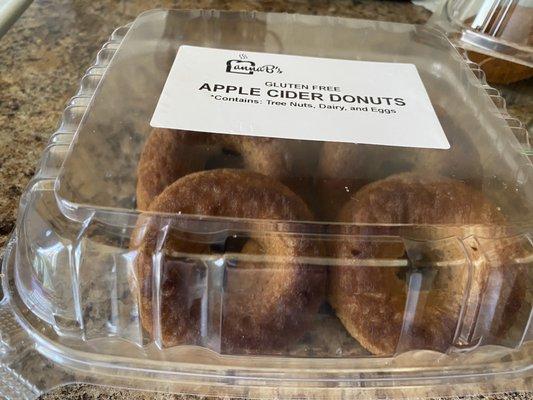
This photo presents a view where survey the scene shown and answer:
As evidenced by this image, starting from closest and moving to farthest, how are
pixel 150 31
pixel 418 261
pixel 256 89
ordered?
1. pixel 418 261
2. pixel 256 89
3. pixel 150 31

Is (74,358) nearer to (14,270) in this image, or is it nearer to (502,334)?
(14,270)

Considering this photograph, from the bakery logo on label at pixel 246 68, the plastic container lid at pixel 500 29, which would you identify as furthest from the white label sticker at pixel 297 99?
the plastic container lid at pixel 500 29

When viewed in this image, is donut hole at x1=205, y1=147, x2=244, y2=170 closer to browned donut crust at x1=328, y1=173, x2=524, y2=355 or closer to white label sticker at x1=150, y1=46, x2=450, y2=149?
white label sticker at x1=150, y1=46, x2=450, y2=149

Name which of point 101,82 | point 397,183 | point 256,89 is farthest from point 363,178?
point 101,82

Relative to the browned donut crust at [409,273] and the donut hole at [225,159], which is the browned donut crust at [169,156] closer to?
the donut hole at [225,159]

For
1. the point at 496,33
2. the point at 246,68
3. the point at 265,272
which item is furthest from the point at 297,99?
Answer: the point at 496,33

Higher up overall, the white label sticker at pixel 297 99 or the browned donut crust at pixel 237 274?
the white label sticker at pixel 297 99

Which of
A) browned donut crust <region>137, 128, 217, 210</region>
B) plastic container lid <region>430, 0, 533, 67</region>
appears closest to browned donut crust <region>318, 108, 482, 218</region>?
browned donut crust <region>137, 128, 217, 210</region>
